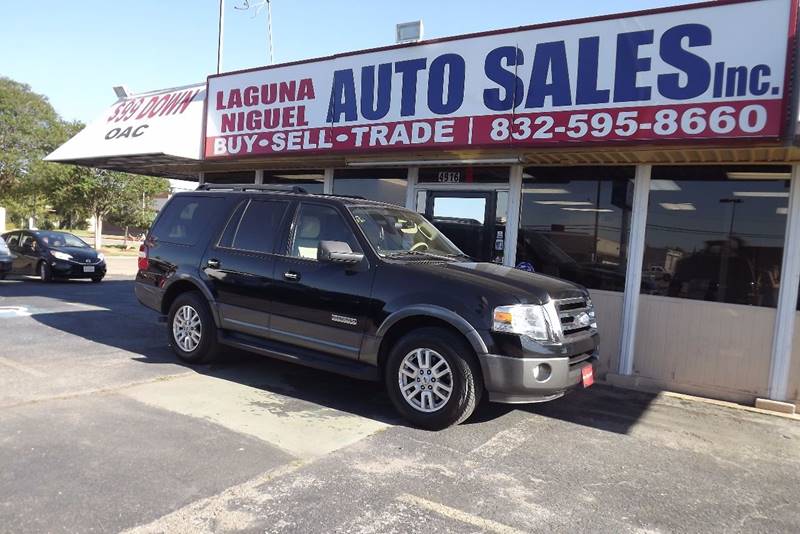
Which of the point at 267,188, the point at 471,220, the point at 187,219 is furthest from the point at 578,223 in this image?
the point at 187,219

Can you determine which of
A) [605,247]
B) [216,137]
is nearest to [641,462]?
[605,247]

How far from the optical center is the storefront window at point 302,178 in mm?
10031

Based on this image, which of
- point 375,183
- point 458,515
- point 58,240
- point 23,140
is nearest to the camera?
point 458,515

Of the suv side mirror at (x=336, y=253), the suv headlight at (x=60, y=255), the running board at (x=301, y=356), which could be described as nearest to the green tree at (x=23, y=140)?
the suv headlight at (x=60, y=255)

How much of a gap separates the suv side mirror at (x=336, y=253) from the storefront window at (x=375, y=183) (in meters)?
3.71

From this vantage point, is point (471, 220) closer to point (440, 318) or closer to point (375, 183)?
point (375, 183)

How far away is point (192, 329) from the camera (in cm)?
648

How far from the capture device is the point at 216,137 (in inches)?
404

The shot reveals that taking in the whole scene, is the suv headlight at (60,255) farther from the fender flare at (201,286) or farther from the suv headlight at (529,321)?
the suv headlight at (529,321)

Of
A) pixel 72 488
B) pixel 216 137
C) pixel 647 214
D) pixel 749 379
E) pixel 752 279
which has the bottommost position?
pixel 72 488

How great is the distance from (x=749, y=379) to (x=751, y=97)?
9.77ft

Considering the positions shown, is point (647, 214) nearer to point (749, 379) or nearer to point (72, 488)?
point (749, 379)

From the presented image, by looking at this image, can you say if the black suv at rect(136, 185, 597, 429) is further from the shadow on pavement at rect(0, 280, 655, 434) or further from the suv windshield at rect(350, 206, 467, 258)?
the shadow on pavement at rect(0, 280, 655, 434)

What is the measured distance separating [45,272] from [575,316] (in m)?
13.9
